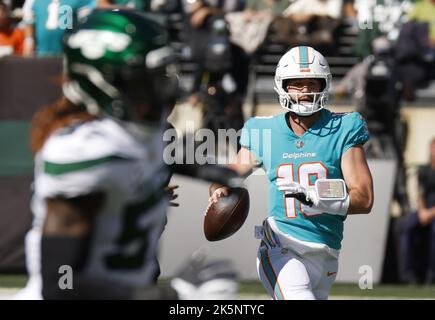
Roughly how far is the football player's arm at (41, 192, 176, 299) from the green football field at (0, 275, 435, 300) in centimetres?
499

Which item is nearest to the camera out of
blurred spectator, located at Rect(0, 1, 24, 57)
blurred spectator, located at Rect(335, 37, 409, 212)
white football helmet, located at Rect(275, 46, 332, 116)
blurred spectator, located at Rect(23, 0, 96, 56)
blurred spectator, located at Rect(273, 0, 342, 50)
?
white football helmet, located at Rect(275, 46, 332, 116)

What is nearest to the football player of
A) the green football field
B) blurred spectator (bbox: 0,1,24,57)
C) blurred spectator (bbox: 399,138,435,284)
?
the green football field

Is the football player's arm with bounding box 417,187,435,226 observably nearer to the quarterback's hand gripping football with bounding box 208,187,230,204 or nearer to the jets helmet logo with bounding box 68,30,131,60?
the quarterback's hand gripping football with bounding box 208,187,230,204

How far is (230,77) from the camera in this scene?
1112cm

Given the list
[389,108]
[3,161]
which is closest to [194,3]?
[389,108]

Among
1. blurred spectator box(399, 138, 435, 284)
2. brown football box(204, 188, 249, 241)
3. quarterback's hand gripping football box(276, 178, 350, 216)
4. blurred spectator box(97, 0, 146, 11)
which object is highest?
blurred spectator box(97, 0, 146, 11)

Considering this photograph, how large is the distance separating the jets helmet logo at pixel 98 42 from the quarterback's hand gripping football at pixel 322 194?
73.0 inches

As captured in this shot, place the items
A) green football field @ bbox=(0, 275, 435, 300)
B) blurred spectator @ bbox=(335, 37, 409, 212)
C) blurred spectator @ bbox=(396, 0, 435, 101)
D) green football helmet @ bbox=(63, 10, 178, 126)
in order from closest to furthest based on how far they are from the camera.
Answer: green football helmet @ bbox=(63, 10, 178, 126), green football field @ bbox=(0, 275, 435, 300), blurred spectator @ bbox=(335, 37, 409, 212), blurred spectator @ bbox=(396, 0, 435, 101)

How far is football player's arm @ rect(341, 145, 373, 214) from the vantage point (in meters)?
5.24

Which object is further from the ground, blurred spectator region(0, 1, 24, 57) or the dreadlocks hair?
blurred spectator region(0, 1, 24, 57)

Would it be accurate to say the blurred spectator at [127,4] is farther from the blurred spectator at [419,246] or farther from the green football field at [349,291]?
the blurred spectator at [419,246]

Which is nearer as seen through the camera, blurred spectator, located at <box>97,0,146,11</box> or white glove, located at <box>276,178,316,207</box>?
white glove, located at <box>276,178,316,207</box>

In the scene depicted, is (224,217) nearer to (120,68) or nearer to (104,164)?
(120,68)

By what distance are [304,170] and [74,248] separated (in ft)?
8.14
